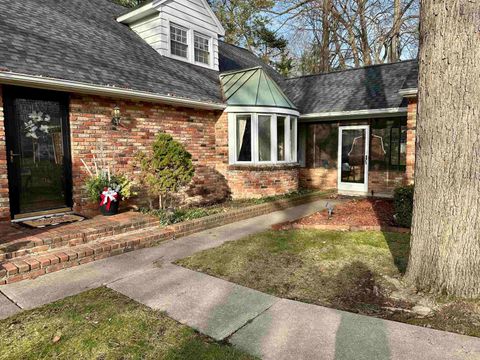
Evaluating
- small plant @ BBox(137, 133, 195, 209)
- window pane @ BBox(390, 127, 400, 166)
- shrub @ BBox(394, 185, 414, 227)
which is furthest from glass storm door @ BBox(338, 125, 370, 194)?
small plant @ BBox(137, 133, 195, 209)

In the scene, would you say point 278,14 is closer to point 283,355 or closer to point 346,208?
point 346,208

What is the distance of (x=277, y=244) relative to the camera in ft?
17.3

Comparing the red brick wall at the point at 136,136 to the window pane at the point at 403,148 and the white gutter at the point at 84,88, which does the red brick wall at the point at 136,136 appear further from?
the window pane at the point at 403,148

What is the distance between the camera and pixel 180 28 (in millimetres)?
10305

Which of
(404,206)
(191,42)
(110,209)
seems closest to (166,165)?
(110,209)

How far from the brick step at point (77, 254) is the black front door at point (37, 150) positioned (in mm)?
1776

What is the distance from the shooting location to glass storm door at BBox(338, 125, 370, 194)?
35.7 ft

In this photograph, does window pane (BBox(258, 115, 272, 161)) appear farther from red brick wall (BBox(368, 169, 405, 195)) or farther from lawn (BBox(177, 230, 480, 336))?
red brick wall (BBox(368, 169, 405, 195))

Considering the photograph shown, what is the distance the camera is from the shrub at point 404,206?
241 inches

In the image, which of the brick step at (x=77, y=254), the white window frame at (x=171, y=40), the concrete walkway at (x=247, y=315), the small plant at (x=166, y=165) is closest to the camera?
the concrete walkway at (x=247, y=315)

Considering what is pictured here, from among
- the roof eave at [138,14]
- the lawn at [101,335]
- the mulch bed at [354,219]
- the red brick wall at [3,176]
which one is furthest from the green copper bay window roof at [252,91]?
the lawn at [101,335]

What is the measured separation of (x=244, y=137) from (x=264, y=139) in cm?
61

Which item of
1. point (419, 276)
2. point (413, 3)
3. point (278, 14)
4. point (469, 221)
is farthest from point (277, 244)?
point (413, 3)

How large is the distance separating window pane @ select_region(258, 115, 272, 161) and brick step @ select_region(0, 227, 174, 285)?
4396mm
